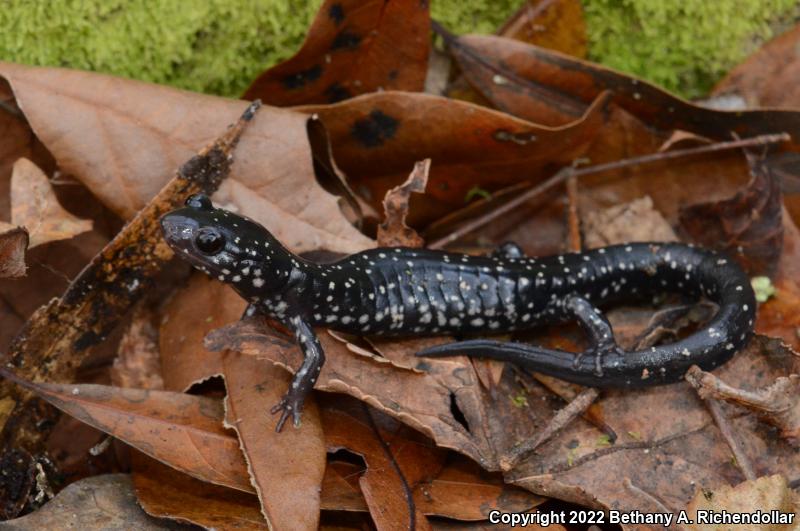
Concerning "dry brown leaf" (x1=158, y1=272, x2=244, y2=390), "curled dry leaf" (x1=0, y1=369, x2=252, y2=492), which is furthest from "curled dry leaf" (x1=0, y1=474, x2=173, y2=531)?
"dry brown leaf" (x1=158, y1=272, x2=244, y2=390)

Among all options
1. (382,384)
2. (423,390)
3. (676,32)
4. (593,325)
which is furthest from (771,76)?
(382,384)

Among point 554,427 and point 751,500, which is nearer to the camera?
point 751,500

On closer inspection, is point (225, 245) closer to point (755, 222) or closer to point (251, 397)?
point (251, 397)

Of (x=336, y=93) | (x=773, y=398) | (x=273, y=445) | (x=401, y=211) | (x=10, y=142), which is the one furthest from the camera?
(x=336, y=93)

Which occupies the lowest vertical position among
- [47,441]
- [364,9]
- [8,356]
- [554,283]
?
[47,441]

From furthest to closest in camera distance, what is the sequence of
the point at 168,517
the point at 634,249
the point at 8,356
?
the point at 634,249
the point at 8,356
the point at 168,517

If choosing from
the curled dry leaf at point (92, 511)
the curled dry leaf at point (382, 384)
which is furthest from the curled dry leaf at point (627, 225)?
the curled dry leaf at point (92, 511)

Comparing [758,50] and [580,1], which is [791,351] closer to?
[758,50]

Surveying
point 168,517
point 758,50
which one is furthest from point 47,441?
point 758,50
